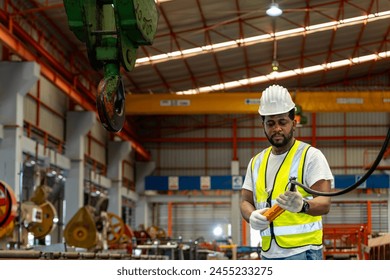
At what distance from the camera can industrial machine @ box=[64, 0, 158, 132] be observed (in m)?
3.59

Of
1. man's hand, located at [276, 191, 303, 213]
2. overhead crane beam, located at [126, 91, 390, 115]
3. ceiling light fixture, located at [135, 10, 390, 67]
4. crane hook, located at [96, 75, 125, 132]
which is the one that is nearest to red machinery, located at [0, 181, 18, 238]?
crane hook, located at [96, 75, 125, 132]

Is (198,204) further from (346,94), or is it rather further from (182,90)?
(346,94)

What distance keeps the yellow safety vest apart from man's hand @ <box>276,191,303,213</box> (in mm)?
303

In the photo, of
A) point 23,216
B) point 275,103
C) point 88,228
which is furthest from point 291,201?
point 88,228

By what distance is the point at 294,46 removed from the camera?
27.5 m

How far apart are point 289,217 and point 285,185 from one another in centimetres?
17

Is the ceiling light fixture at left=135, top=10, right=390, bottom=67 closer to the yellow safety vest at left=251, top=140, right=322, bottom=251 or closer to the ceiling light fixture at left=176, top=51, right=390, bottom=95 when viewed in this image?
the ceiling light fixture at left=176, top=51, right=390, bottom=95

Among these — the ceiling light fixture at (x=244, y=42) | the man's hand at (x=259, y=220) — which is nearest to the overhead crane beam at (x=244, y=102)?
the ceiling light fixture at (x=244, y=42)

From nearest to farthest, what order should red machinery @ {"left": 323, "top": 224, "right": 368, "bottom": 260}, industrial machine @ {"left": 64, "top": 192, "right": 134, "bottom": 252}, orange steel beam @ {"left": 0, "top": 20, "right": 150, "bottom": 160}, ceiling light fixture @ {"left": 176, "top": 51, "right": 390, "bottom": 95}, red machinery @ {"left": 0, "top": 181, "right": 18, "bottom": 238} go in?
red machinery @ {"left": 0, "top": 181, "right": 18, "bottom": 238} → orange steel beam @ {"left": 0, "top": 20, "right": 150, "bottom": 160} → industrial machine @ {"left": 64, "top": 192, "right": 134, "bottom": 252} → red machinery @ {"left": 323, "top": 224, "right": 368, "bottom": 260} → ceiling light fixture @ {"left": 176, "top": 51, "right": 390, "bottom": 95}

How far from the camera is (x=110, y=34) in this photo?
369cm

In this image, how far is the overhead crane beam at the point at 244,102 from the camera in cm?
2505

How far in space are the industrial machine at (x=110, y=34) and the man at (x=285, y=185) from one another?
76 cm

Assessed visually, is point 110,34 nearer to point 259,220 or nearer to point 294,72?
point 259,220
